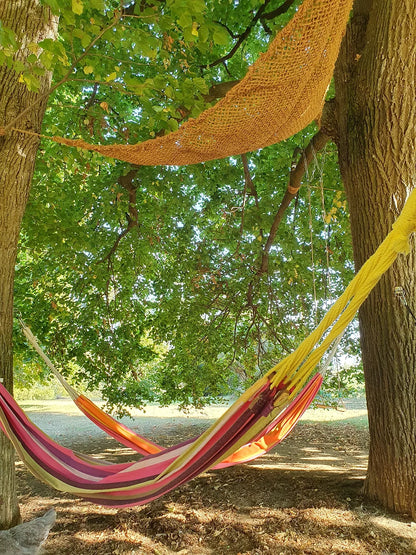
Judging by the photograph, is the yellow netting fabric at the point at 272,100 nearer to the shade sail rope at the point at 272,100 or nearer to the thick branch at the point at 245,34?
the shade sail rope at the point at 272,100

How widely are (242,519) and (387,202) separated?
62.0 inches

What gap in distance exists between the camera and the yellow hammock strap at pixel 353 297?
1.07 metres

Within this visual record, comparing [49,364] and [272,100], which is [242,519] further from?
[272,100]

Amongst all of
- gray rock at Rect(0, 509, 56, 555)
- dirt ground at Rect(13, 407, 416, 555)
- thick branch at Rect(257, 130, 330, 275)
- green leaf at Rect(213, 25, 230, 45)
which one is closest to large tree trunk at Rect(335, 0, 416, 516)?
dirt ground at Rect(13, 407, 416, 555)

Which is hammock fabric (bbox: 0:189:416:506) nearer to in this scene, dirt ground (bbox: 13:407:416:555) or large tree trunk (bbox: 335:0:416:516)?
dirt ground (bbox: 13:407:416:555)

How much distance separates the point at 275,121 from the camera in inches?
66.6

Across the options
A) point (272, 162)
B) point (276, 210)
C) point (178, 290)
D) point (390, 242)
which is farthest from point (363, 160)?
point (178, 290)

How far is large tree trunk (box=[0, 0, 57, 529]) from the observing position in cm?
179

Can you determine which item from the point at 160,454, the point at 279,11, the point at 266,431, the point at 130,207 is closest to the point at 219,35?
the point at 279,11

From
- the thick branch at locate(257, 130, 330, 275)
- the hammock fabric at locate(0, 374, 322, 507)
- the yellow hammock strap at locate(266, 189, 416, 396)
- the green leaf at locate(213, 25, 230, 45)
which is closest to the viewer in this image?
the yellow hammock strap at locate(266, 189, 416, 396)

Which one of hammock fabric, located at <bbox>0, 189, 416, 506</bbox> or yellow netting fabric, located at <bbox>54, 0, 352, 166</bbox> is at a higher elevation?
yellow netting fabric, located at <bbox>54, 0, 352, 166</bbox>

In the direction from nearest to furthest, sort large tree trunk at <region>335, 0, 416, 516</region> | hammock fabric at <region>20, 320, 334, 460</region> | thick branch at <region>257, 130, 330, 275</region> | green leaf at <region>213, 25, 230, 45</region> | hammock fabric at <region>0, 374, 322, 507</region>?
1. hammock fabric at <region>0, 374, 322, 507</region>
2. hammock fabric at <region>20, 320, 334, 460</region>
3. green leaf at <region>213, 25, 230, 45</region>
4. large tree trunk at <region>335, 0, 416, 516</region>
5. thick branch at <region>257, 130, 330, 275</region>

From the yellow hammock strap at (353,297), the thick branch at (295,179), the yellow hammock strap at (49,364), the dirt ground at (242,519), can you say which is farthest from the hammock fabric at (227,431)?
→ the thick branch at (295,179)

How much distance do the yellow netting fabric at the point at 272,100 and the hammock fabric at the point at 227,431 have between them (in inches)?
24.7
